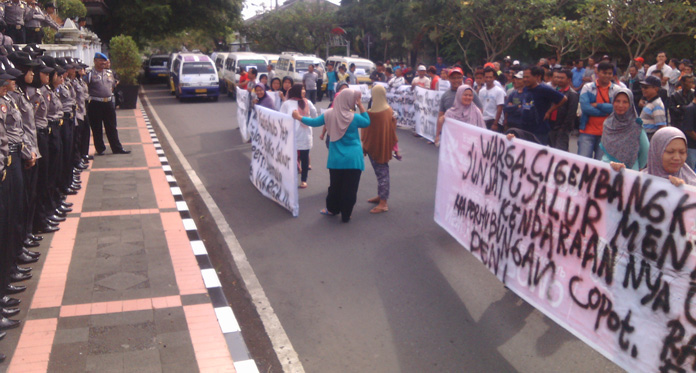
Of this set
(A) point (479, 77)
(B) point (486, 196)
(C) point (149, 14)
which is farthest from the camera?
(C) point (149, 14)

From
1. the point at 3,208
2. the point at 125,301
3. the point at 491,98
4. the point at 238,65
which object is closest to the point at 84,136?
the point at 3,208

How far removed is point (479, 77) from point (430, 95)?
2.94m

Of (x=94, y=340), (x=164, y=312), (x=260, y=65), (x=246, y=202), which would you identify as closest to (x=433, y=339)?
(x=164, y=312)

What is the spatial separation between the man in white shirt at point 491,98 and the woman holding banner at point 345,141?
9.85 ft

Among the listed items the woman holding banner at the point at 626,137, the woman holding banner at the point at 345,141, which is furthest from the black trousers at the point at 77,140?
the woman holding banner at the point at 626,137

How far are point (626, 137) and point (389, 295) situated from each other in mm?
2758

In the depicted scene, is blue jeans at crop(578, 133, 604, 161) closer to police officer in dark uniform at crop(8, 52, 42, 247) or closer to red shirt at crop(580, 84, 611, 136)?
red shirt at crop(580, 84, 611, 136)

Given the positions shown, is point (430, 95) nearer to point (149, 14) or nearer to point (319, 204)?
point (319, 204)

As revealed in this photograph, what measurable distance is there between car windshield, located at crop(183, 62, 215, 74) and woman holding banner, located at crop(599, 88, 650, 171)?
21361 mm

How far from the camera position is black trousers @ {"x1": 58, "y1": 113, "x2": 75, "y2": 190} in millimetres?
8602

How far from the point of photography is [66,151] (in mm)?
8750

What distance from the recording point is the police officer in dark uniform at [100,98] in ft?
38.3

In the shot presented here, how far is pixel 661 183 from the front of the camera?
142 inches

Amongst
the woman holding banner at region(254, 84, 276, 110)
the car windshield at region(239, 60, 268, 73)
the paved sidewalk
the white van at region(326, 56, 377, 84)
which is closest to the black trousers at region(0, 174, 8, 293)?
the paved sidewalk
